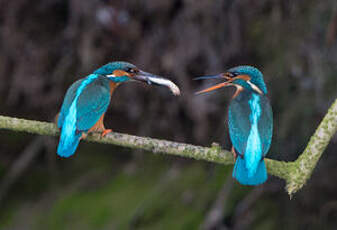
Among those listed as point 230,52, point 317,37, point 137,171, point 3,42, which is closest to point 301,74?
point 317,37

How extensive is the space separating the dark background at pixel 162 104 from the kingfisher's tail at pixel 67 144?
4.30ft

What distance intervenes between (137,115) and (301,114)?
1523 mm

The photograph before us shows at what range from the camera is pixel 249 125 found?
1.98m

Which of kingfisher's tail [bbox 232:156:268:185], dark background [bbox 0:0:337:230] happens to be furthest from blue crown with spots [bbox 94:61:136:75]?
dark background [bbox 0:0:337:230]

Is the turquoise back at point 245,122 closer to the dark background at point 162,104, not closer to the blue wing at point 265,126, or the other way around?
the blue wing at point 265,126

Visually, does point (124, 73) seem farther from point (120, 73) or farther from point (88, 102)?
point (88, 102)

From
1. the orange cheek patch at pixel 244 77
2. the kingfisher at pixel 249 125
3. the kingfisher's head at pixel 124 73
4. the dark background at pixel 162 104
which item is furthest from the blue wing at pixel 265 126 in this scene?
the dark background at pixel 162 104

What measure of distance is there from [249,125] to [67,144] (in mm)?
807

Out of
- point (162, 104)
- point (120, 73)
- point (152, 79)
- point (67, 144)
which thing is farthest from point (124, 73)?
point (162, 104)

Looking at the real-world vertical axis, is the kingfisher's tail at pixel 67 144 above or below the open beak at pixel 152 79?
below

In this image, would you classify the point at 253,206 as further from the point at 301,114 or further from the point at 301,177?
the point at 301,177

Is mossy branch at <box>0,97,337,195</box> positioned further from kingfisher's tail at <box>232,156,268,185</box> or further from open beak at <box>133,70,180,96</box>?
open beak at <box>133,70,180,96</box>

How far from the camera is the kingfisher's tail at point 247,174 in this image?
5.79 feet

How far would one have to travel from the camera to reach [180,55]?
3.70m
